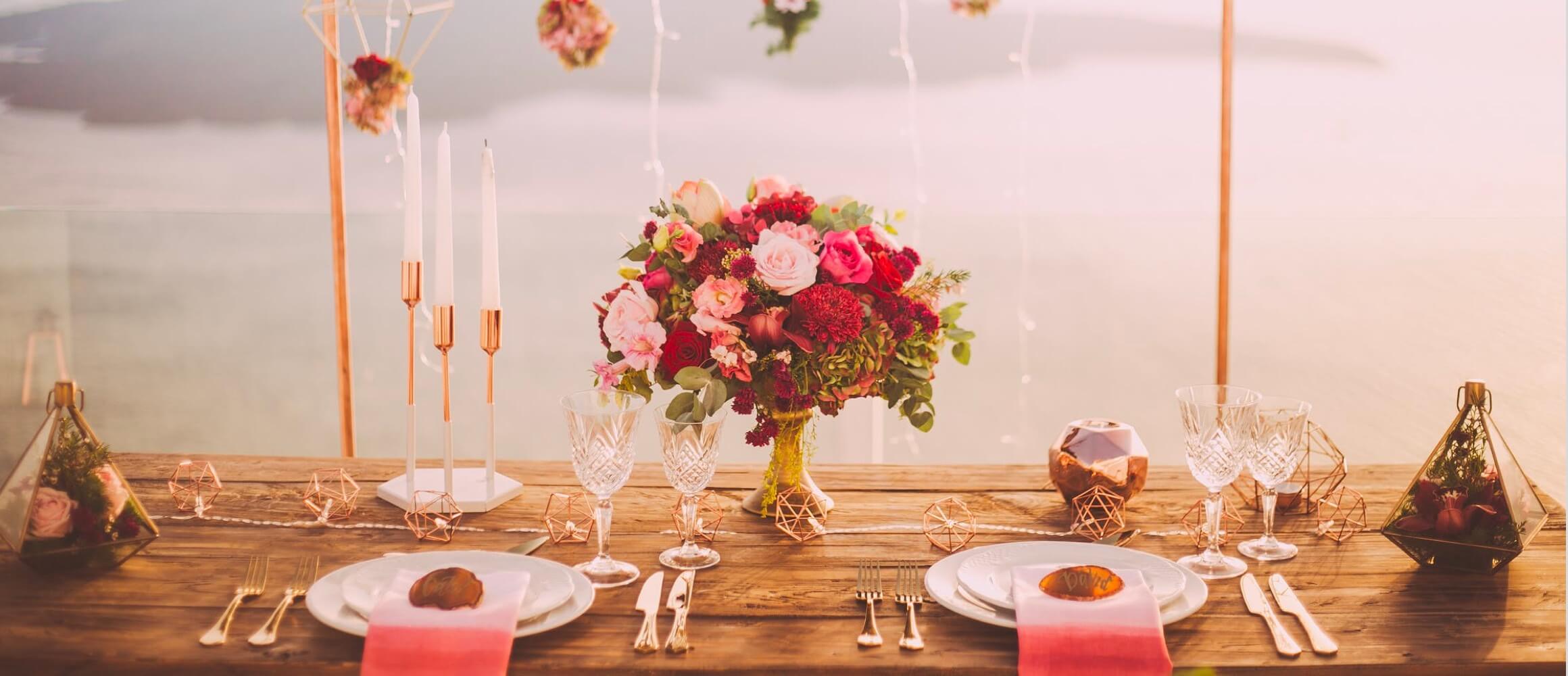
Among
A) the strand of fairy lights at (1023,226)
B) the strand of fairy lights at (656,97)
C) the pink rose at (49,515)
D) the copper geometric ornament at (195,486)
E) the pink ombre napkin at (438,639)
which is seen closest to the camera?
the pink ombre napkin at (438,639)

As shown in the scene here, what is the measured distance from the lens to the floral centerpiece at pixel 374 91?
2.46 metres

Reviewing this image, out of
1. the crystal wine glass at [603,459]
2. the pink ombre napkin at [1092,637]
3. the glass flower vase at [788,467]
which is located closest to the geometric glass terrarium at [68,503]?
the crystal wine glass at [603,459]

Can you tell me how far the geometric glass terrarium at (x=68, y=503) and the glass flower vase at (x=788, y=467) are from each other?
75 centimetres

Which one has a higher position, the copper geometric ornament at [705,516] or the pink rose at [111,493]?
the pink rose at [111,493]

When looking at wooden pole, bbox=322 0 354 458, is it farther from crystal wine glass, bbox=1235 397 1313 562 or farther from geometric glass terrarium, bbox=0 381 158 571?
crystal wine glass, bbox=1235 397 1313 562

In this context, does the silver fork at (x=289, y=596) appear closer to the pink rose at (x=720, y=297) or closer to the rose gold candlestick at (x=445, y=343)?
the rose gold candlestick at (x=445, y=343)

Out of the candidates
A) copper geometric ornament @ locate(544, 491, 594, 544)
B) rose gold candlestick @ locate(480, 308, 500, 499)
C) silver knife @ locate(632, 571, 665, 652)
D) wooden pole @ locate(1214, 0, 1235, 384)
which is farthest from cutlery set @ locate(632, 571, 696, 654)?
wooden pole @ locate(1214, 0, 1235, 384)

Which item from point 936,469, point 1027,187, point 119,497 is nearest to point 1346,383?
point 1027,187

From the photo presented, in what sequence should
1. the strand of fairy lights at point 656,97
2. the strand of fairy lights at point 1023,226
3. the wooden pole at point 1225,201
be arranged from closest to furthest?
the wooden pole at point 1225,201 → the strand of fairy lights at point 656,97 → the strand of fairy lights at point 1023,226

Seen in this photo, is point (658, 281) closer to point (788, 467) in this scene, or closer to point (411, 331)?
point (788, 467)

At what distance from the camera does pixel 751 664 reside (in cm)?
108

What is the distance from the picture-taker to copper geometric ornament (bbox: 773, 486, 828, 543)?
4.83 ft

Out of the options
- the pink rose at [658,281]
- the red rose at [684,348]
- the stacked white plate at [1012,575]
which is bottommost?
the stacked white plate at [1012,575]

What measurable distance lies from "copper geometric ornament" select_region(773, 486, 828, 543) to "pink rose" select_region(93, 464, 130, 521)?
0.79 meters
